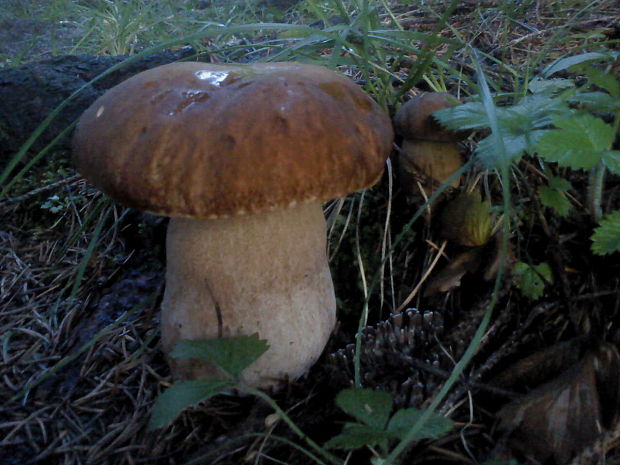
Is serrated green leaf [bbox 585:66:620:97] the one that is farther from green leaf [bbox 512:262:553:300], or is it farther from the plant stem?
green leaf [bbox 512:262:553:300]

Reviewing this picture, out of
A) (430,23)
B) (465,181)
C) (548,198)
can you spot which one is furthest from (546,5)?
(548,198)

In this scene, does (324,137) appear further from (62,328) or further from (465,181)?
(62,328)

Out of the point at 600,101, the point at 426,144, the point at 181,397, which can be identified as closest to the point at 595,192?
the point at 600,101

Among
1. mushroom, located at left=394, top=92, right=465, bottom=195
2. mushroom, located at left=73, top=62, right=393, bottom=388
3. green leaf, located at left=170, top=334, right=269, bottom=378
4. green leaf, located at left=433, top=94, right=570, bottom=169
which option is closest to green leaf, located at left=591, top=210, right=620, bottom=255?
green leaf, located at left=433, top=94, right=570, bottom=169

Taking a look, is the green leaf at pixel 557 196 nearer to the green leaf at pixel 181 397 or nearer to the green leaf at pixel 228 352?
the green leaf at pixel 228 352

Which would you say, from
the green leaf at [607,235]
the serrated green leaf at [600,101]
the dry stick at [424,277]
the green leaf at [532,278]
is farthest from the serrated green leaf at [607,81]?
the dry stick at [424,277]

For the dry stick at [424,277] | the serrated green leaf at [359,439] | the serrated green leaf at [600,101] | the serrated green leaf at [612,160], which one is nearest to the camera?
the serrated green leaf at [359,439]
